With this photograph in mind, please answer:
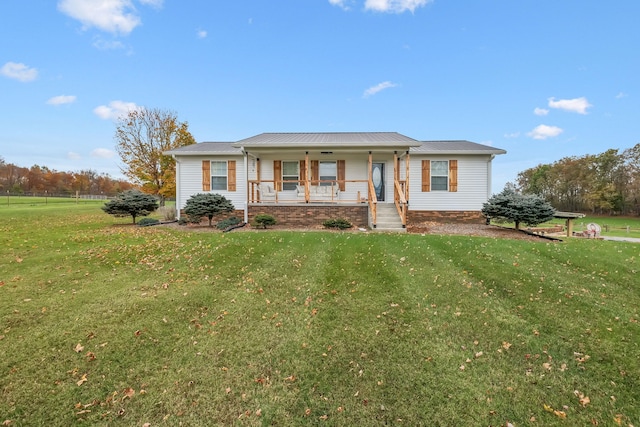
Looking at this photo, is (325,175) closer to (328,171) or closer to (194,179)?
(328,171)

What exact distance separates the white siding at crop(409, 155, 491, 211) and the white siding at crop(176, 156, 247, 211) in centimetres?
816

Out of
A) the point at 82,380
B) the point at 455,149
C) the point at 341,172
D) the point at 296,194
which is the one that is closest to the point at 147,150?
the point at 296,194

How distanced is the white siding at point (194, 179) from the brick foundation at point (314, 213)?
9.08 ft

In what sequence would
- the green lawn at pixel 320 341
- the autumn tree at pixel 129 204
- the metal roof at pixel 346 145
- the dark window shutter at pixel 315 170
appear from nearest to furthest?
the green lawn at pixel 320 341 → the metal roof at pixel 346 145 → the autumn tree at pixel 129 204 → the dark window shutter at pixel 315 170

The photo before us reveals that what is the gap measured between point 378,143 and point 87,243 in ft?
32.8

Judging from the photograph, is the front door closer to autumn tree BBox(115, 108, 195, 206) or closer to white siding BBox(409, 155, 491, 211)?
white siding BBox(409, 155, 491, 211)

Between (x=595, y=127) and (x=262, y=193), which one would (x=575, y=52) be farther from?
(x=262, y=193)

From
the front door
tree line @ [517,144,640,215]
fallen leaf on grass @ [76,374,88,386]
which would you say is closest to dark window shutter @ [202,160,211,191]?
the front door

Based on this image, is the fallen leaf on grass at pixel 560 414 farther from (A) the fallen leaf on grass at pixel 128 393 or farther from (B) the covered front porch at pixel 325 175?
(B) the covered front porch at pixel 325 175

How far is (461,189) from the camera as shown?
13516 millimetres

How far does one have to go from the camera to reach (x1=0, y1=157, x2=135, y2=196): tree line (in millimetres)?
60312

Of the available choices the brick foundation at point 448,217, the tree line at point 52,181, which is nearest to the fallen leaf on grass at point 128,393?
the brick foundation at point 448,217

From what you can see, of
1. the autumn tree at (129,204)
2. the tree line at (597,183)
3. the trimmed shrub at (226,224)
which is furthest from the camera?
the tree line at (597,183)

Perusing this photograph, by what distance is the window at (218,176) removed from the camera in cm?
1392
